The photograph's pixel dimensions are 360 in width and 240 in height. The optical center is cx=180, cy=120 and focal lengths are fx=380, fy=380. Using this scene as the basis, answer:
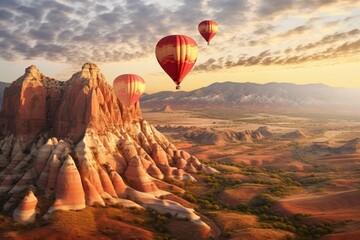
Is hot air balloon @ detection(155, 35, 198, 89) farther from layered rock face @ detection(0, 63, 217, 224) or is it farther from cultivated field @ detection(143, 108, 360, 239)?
cultivated field @ detection(143, 108, 360, 239)

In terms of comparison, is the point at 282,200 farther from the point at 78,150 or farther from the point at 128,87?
the point at 78,150

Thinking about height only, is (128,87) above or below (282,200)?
above

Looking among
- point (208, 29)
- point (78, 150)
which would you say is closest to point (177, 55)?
point (78, 150)

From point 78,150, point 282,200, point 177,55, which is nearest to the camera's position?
point 78,150

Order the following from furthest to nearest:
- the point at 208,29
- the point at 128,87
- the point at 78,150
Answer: the point at 208,29
the point at 128,87
the point at 78,150

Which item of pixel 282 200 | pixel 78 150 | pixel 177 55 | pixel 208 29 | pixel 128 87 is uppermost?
pixel 208 29

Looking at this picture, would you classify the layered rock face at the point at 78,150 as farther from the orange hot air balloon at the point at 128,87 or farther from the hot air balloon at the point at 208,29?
the hot air balloon at the point at 208,29

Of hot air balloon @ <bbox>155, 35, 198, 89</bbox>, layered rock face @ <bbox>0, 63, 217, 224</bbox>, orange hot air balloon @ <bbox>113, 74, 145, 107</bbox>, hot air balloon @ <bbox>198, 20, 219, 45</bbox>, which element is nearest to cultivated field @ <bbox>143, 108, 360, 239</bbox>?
layered rock face @ <bbox>0, 63, 217, 224</bbox>
